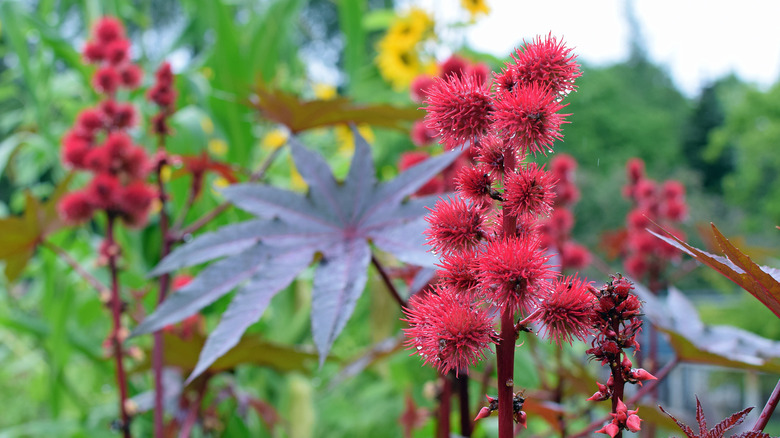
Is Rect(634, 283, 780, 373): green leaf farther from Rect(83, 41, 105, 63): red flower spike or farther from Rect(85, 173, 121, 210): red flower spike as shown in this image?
Rect(83, 41, 105, 63): red flower spike

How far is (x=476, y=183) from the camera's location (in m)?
0.30

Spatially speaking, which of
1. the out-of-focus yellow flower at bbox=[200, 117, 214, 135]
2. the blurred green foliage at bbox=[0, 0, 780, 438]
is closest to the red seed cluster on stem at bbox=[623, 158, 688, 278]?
the blurred green foliage at bbox=[0, 0, 780, 438]

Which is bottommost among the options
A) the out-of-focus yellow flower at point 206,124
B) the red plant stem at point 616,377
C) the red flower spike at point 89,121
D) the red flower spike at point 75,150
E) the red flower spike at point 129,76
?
the red plant stem at point 616,377

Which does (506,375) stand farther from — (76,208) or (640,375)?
(76,208)

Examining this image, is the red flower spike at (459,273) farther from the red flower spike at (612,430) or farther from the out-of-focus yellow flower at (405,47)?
the out-of-focus yellow flower at (405,47)

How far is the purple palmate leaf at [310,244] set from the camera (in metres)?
0.52

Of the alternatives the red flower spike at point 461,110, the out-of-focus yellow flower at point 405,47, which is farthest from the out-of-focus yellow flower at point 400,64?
the red flower spike at point 461,110

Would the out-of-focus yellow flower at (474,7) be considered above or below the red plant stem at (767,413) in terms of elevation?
above

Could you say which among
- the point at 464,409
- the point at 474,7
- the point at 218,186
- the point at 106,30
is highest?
the point at 474,7

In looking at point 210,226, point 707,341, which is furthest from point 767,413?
point 210,226

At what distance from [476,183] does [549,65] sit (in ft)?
0.22

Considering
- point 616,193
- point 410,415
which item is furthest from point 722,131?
point 410,415

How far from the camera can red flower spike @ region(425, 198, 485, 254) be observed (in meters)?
0.31

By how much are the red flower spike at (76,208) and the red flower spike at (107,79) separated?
7.1 inches
